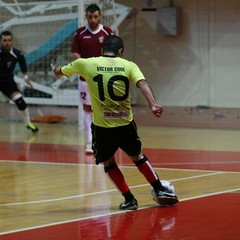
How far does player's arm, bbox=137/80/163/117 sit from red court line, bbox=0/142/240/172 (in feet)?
11.0

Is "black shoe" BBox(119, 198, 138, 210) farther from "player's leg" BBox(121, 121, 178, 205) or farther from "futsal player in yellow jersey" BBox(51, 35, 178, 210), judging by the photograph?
"player's leg" BBox(121, 121, 178, 205)

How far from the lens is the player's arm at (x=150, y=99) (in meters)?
8.55

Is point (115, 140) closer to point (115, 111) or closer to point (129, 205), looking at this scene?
point (115, 111)

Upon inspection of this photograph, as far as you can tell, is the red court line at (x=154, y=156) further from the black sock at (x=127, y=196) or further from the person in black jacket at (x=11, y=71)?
the black sock at (x=127, y=196)

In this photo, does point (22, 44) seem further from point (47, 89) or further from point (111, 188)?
point (111, 188)

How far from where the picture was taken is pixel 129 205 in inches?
354

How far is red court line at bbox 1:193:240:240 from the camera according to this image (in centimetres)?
767

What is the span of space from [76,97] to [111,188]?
10.5m

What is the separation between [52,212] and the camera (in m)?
8.95

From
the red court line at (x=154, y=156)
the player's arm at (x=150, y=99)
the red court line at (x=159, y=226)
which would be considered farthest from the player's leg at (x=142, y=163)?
the red court line at (x=154, y=156)

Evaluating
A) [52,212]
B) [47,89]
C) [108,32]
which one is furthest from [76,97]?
[52,212]

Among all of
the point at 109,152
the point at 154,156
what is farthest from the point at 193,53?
the point at 109,152

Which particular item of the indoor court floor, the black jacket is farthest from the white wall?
the black jacket

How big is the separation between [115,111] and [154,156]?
4.43 m
